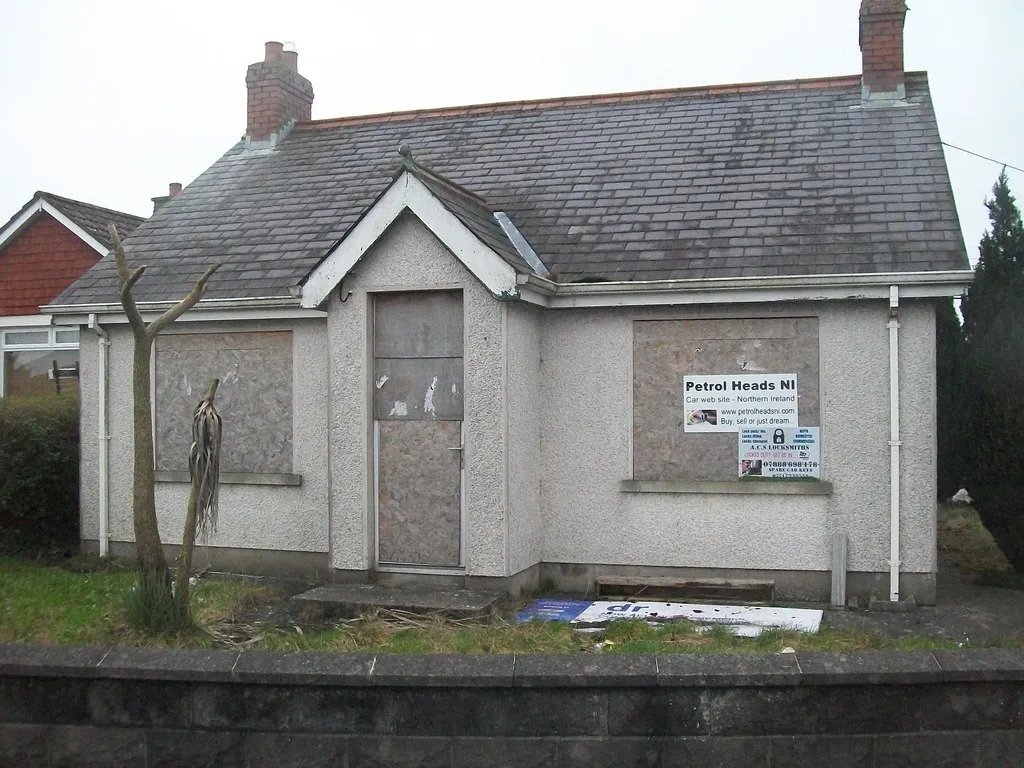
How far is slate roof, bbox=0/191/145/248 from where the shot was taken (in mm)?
18719

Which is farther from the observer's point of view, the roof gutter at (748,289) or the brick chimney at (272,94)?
the brick chimney at (272,94)

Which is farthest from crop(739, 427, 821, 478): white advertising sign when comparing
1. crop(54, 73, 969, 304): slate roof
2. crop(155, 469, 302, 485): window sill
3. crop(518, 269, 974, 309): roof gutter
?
crop(155, 469, 302, 485): window sill

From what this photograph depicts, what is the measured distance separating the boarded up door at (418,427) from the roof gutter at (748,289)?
1.04 meters

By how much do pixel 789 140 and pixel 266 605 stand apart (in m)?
7.73

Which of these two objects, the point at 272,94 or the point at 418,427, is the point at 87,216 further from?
the point at 418,427

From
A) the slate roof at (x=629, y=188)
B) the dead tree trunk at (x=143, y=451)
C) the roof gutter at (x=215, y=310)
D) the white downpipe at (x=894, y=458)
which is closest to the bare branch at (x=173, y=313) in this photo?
the dead tree trunk at (x=143, y=451)

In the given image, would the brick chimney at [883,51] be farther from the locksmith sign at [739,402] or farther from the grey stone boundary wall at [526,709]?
the grey stone boundary wall at [526,709]

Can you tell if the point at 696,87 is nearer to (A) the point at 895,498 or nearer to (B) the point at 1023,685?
(A) the point at 895,498

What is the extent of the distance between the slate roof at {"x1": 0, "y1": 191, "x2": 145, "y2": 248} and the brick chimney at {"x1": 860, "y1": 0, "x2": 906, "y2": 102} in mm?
12788

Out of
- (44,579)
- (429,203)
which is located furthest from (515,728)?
(44,579)

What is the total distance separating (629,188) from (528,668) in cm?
751

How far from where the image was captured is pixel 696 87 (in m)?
13.5

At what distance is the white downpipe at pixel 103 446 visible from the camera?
11602mm

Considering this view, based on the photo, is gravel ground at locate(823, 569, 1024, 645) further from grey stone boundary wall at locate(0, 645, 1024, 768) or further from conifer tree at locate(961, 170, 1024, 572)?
grey stone boundary wall at locate(0, 645, 1024, 768)
